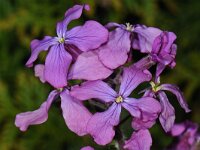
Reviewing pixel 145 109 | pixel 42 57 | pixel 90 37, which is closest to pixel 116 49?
pixel 90 37

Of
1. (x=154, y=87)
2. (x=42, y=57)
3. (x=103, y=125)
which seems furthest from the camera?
(x=42, y=57)

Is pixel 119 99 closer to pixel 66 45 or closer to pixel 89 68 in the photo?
pixel 89 68

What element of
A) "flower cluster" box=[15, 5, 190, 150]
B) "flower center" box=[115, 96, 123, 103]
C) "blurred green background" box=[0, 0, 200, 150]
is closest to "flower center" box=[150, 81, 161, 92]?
"flower cluster" box=[15, 5, 190, 150]

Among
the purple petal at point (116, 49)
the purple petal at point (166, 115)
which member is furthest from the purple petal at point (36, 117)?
the purple petal at point (166, 115)

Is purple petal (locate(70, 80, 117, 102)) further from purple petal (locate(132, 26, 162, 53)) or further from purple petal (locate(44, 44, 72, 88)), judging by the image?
purple petal (locate(132, 26, 162, 53))

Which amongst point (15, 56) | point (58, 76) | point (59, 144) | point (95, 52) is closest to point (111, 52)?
point (95, 52)

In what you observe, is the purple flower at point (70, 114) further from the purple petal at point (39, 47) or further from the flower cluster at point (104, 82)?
the purple petal at point (39, 47)

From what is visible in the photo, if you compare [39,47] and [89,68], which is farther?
[39,47]
